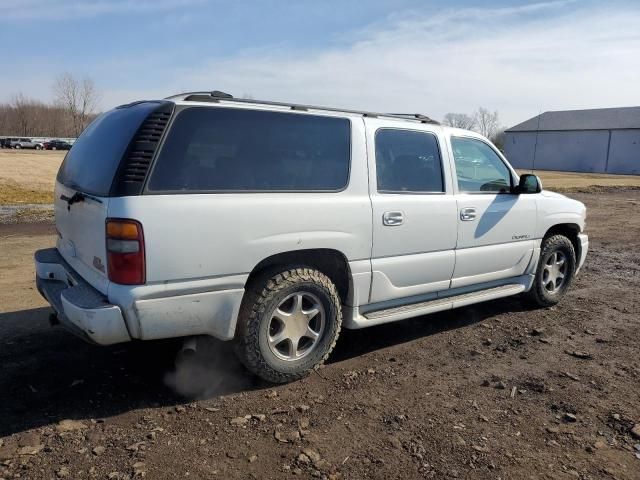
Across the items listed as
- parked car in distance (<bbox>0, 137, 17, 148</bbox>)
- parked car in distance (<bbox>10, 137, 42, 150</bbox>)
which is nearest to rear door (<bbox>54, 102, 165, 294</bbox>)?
parked car in distance (<bbox>10, 137, 42, 150</bbox>)

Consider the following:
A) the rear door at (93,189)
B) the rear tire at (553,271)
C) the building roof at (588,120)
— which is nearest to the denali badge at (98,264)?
the rear door at (93,189)

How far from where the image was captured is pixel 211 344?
4.20m

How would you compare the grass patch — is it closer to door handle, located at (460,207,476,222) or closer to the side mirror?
door handle, located at (460,207,476,222)

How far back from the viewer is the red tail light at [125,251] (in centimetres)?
312

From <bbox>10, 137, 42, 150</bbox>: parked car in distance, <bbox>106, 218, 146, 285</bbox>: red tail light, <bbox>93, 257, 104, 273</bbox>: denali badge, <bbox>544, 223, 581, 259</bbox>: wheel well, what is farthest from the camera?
<bbox>10, 137, 42, 150</bbox>: parked car in distance

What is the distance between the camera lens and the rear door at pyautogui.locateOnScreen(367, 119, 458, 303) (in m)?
4.21

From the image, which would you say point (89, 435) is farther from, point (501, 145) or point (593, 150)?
point (501, 145)

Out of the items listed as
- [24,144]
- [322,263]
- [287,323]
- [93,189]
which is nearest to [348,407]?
[287,323]

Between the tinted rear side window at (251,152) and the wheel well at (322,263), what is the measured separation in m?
0.47

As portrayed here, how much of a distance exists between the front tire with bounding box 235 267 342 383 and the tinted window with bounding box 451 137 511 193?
5.86 ft

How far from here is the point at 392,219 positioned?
13.8 ft

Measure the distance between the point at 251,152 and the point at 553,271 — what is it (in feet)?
12.8

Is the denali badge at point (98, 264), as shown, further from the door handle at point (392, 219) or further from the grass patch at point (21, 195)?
the grass patch at point (21, 195)

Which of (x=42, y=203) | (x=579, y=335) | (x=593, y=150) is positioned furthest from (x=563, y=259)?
(x=593, y=150)
